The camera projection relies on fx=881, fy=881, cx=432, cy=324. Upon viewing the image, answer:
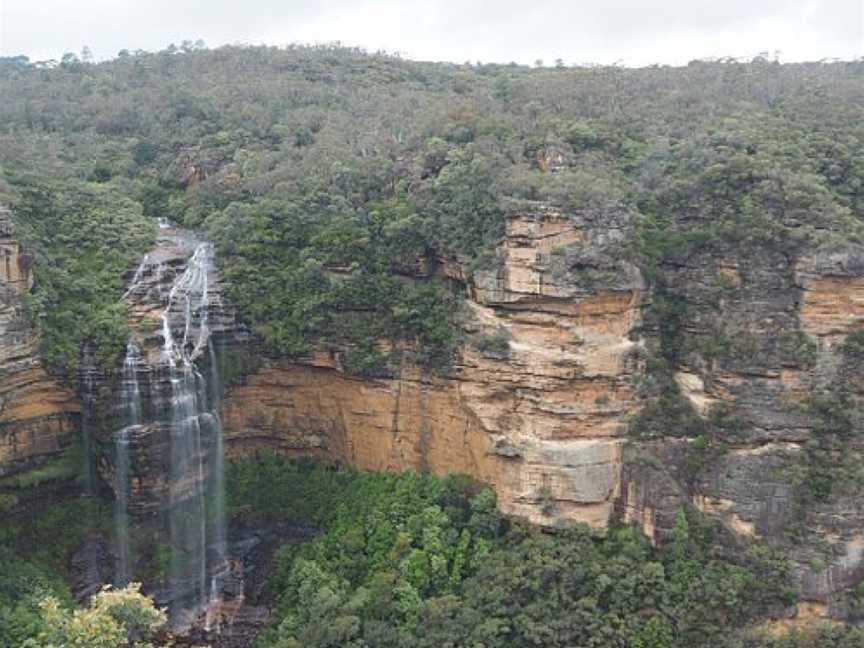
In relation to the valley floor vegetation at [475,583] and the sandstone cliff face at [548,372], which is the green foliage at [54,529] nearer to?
the valley floor vegetation at [475,583]

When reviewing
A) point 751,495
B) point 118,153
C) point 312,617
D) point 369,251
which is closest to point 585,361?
point 751,495

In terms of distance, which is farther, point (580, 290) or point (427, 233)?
point (427, 233)

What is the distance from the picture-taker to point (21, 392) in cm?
1708

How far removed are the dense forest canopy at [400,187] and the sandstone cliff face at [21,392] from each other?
1.58 ft

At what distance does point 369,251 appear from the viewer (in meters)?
19.8

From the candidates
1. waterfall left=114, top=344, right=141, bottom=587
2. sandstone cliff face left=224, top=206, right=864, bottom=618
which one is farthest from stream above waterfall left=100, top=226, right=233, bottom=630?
sandstone cliff face left=224, top=206, right=864, bottom=618

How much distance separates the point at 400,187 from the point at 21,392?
9.31 m

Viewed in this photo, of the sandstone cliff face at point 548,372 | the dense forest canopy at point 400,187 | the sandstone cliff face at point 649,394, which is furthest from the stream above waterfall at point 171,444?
the sandstone cliff face at point 649,394

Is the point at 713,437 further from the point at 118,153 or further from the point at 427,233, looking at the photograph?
the point at 118,153

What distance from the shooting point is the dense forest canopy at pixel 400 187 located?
18.1 meters

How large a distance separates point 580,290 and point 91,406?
10174mm

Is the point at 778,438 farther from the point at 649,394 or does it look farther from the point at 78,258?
the point at 78,258

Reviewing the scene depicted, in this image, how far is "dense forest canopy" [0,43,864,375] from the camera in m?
18.1

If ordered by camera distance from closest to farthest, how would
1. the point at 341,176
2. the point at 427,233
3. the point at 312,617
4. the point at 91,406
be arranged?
1. the point at 312,617
2. the point at 91,406
3. the point at 427,233
4. the point at 341,176
